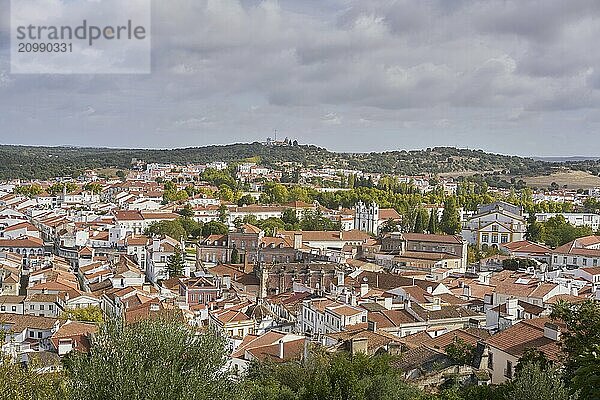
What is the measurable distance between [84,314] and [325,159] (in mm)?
118828

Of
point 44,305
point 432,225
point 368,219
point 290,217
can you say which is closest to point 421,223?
point 432,225

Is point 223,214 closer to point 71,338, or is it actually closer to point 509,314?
point 71,338

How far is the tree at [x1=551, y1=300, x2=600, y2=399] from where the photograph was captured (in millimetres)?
10742

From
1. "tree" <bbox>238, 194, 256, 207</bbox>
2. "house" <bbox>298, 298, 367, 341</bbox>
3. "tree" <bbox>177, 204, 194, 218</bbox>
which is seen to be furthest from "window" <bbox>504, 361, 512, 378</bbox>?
"tree" <bbox>238, 194, 256, 207</bbox>

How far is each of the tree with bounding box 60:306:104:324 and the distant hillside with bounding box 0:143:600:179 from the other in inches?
3495

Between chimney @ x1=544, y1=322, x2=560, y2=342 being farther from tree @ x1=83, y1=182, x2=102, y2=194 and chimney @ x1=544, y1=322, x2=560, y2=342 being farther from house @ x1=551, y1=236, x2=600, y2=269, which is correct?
tree @ x1=83, y1=182, x2=102, y2=194

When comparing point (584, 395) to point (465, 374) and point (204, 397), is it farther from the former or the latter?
point (204, 397)

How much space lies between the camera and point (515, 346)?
→ 15.5m

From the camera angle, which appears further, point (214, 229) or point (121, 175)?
point (121, 175)

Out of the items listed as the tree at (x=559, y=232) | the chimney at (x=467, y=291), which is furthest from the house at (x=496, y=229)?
the chimney at (x=467, y=291)

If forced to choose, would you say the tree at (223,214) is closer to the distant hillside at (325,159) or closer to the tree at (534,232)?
the tree at (534,232)

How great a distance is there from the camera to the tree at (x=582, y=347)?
1074 cm

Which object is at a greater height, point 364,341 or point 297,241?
point 364,341

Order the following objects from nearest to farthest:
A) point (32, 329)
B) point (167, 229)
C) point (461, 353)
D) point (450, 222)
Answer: point (461, 353), point (32, 329), point (167, 229), point (450, 222)
